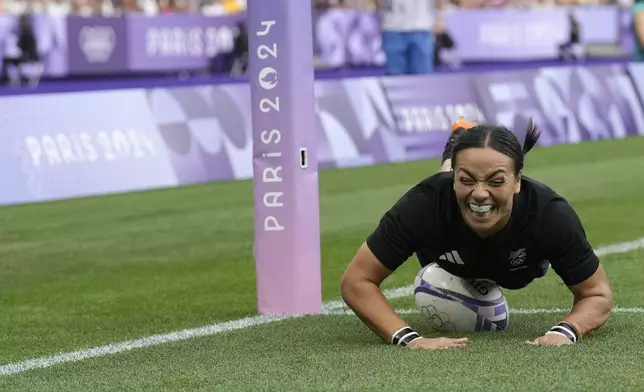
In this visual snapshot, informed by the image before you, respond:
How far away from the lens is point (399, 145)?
18.1m

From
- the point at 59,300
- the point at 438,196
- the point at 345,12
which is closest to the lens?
the point at 438,196

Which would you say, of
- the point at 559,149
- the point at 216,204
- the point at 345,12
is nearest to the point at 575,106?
the point at 559,149

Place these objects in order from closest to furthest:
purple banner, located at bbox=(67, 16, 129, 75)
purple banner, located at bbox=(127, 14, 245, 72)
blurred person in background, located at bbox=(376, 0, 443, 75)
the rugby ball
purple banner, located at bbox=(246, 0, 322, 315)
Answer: the rugby ball
purple banner, located at bbox=(246, 0, 322, 315)
blurred person in background, located at bbox=(376, 0, 443, 75)
purple banner, located at bbox=(67, 16, 129, 75)
purple banner, located at bbox=(127, 14, 245, 72)

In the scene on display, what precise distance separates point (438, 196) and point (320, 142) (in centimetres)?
1048

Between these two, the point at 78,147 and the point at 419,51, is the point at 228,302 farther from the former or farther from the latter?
the point at 419,51

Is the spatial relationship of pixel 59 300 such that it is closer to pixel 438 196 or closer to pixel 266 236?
pixel 266 236

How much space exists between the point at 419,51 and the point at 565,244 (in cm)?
1267

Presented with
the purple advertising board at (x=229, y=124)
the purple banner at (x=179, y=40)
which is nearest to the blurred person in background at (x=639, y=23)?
the purple advertising board at (x=229, y=124)

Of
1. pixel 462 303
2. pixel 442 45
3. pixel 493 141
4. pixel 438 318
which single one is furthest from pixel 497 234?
pixel 442 45

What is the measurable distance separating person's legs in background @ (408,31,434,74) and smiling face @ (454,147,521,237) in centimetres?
1273

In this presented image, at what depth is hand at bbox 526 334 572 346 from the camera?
646 cm

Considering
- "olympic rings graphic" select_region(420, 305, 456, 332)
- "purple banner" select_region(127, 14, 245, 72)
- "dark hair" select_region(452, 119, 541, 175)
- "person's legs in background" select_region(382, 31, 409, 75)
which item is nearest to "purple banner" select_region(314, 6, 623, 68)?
"purple banner" select_region(127, 14, 245, 72)

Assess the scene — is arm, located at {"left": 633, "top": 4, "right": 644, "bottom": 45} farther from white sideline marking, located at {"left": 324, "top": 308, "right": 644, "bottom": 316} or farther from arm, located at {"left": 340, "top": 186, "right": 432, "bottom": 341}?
arm, located at {"left": 340, "top": 186, "right": 432, "bottom": 341}

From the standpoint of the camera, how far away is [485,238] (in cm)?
640
